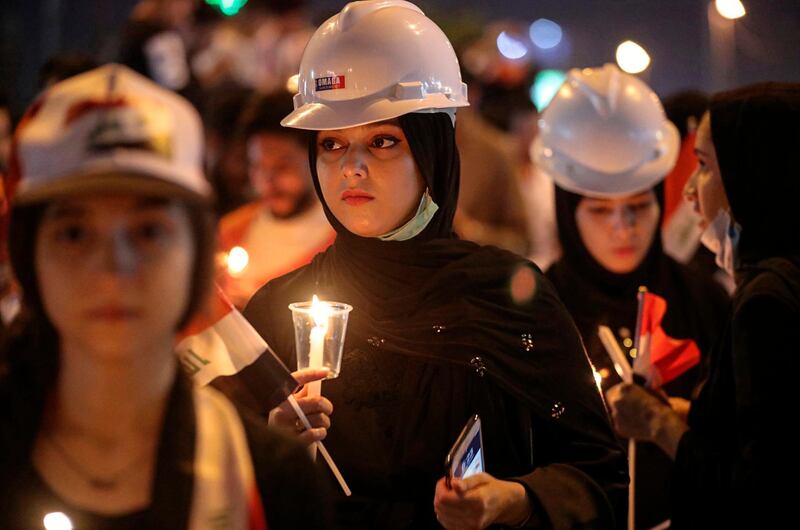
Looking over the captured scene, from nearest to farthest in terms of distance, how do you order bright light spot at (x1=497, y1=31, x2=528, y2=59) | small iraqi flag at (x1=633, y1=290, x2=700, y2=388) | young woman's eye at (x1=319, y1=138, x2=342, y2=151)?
young woman's eye at (x1=319, y1=138, x2=342, y2=151), small iraqi flag at (x1=633, y1=290, x2=700, y2=388), bright light spot at (x1=497, y1=31, x2=528, y2=59)

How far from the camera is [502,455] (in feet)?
10.5

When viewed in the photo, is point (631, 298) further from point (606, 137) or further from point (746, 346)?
point (746, 346)

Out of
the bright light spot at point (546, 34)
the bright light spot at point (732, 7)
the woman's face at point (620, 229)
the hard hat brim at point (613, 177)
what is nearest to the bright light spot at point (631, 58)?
the bright light spot at point (732, 7)

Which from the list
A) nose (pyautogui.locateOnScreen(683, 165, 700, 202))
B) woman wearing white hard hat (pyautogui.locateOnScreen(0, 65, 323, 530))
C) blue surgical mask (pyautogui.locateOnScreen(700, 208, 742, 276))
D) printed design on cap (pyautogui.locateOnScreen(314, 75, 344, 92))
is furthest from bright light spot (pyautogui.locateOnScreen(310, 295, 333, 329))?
nose (pyautogui.locateOnScreen(683, 165, 700, 202))

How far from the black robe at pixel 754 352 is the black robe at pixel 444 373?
0.36m

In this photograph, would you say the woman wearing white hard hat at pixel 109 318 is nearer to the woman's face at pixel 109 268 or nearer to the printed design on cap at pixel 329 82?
the woman's face at pixel 109 268

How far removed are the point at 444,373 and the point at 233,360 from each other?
740mm

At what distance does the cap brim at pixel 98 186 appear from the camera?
175 centimetres

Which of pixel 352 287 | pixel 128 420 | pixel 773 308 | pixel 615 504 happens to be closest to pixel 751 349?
pixel 773 308

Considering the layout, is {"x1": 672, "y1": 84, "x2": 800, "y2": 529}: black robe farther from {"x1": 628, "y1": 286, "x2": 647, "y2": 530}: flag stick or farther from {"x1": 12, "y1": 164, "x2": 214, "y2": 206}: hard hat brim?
{"x1": 12, "y1": 164, "x2": 214, "y2": 206}: hard hat brim

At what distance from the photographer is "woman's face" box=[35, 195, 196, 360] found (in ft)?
5.86

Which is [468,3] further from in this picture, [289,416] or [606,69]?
[289,416]

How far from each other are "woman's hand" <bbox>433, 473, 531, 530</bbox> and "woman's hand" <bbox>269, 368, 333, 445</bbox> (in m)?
0.33

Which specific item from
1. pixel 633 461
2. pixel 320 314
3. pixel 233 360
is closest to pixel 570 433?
pixel 320 314
